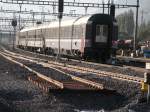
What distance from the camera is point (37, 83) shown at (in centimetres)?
1666

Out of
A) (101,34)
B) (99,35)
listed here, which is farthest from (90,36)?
(101,34)

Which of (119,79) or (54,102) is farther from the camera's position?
(119,79)

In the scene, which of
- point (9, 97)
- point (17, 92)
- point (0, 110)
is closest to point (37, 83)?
point (17, 92)

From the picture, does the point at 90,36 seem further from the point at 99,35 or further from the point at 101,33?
the point at 101,33

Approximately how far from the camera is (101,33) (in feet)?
106

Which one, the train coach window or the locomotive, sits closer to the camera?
the locomotive

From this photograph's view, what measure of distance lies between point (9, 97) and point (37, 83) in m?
3.45

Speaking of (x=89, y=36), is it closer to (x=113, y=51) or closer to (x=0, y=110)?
(x=113, y=51)

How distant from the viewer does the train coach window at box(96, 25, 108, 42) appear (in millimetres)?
32203

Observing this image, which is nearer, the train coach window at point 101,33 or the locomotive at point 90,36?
the locomotive at point 90,36

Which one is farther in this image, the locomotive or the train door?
the train door

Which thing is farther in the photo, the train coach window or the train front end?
the train coach window

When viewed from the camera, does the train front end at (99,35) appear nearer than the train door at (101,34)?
Yes

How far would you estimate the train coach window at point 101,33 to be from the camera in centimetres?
3220
